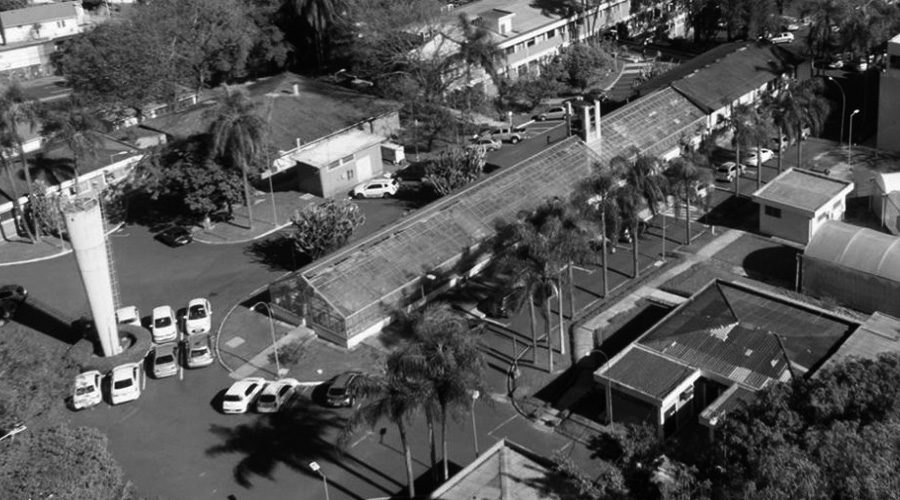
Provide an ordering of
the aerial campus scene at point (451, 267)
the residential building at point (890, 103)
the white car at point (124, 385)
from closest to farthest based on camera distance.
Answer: the aerial campus scene at point (451, 267) → the white car at point (124, 385) → the residential building at point (890, 103)

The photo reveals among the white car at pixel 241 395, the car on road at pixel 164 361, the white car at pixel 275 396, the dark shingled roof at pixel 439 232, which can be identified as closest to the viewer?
the white car at pixel 275 396

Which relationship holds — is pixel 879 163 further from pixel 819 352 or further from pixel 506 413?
pixel 506 413

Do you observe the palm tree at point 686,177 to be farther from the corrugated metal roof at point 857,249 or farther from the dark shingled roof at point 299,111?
the dark shingled roof at point 299,111

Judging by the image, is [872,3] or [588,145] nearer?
[588,145]

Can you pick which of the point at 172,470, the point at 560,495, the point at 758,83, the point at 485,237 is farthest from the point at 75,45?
the point at 560,495

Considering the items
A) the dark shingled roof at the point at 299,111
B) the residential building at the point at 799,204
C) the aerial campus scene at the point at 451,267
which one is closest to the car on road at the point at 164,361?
the aerial campus scene at the point at 451,267

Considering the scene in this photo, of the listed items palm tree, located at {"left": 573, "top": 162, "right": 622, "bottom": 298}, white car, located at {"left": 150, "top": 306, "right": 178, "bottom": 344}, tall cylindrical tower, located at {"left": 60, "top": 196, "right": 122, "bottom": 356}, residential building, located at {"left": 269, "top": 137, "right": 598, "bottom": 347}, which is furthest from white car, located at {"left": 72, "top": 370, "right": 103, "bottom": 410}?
palm tree, located at {"left": 573, "top": 162, "right": 622, "bottom": 298}

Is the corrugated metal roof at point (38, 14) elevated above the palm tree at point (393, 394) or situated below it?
above
